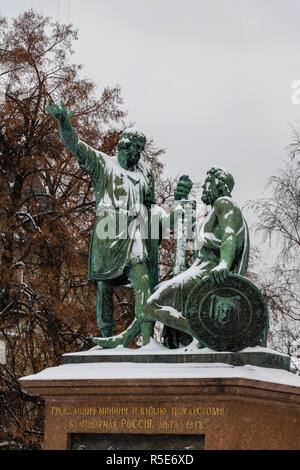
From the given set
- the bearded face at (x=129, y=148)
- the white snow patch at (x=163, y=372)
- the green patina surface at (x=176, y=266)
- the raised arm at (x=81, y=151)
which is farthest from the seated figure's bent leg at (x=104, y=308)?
the bearded face at (x=129, y=148)

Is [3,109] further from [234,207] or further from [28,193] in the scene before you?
[234,207]

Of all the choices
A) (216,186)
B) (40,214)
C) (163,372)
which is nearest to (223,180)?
(216,186)

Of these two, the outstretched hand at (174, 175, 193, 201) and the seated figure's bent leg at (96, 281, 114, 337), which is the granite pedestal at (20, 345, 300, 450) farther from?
the outstretched hand at (174, 175, 193, 201)

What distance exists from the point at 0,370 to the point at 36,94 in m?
5.44

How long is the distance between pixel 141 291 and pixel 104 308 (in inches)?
18.0

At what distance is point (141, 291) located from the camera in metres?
8.86

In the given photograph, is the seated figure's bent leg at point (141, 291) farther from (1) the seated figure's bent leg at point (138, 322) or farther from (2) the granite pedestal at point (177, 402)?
(2) the granite pedestal at point (177, 402)

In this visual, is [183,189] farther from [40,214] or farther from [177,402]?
[40,214]

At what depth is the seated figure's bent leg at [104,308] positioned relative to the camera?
907 centimetres

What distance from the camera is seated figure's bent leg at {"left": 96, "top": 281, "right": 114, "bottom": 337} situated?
9.07 metres

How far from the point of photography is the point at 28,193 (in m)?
17.4

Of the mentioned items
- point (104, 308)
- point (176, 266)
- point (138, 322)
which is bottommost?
point (138, 322)

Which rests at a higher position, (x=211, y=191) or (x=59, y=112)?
(x=59, y=112)

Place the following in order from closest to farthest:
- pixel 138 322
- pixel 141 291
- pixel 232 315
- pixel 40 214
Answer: pixel 232 315
pixel 138 322
pixel 141 291
pixel 40 214
